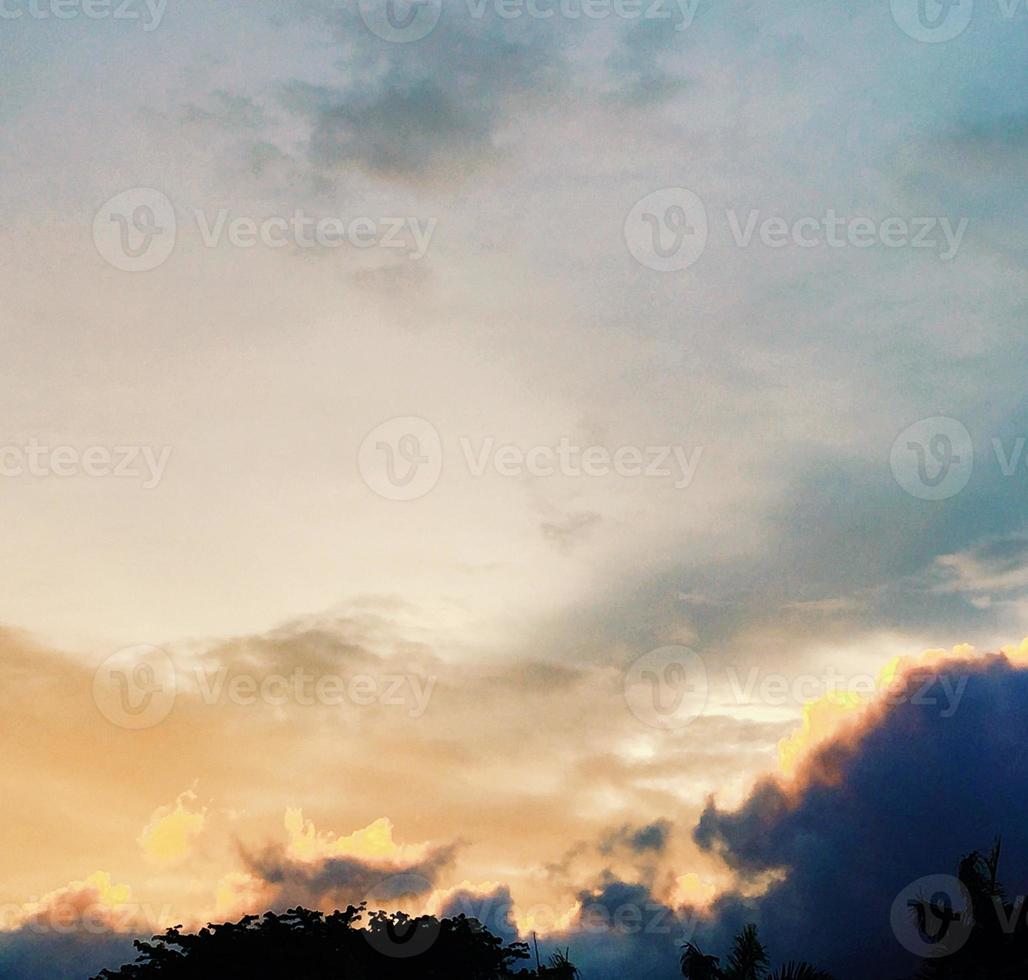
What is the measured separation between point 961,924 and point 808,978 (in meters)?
6.18

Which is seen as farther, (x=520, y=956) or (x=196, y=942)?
(x=520, y=956)

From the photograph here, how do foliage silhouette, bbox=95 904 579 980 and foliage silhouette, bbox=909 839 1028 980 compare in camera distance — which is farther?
foliage silhouette, bbox=95 904 579 980

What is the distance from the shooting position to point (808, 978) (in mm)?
30750

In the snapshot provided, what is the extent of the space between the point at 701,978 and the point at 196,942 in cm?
2121

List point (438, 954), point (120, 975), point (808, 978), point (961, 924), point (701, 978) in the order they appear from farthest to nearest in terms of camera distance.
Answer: point (438, 954) → point (120, 975) → point (701, 978) → point (961, 924) → point (808, 978)

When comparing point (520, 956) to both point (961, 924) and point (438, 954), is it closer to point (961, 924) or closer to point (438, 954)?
point (438, 954)

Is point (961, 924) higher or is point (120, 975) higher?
point (120, 975)

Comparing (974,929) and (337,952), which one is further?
(337,952)

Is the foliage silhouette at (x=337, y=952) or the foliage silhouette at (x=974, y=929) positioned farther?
the foliage silhouette at (x=337, y=952)

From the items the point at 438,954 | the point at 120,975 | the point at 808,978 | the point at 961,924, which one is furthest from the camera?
the point at 438,954

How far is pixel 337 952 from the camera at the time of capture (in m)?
45.5

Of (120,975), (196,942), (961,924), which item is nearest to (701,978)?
(961,924)

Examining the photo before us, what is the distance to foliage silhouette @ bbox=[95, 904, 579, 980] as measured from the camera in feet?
146

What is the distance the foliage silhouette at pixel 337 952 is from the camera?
146 ft
